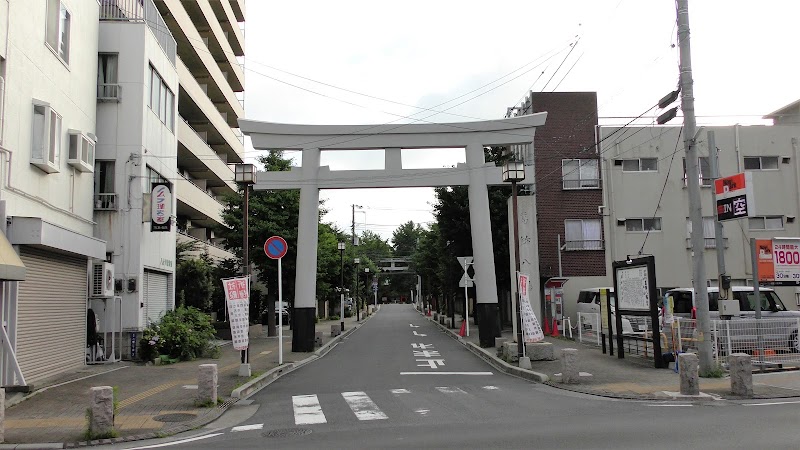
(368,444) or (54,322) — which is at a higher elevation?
(54,322)

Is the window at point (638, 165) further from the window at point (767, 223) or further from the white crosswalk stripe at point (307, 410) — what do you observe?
the white crosswalk stripe at point (307, 410)

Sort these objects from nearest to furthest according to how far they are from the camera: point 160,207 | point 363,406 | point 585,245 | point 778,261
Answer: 1. point 363,406
2. point 778,261
3. point 160,207
4. point 585,245

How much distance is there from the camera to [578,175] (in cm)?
3022

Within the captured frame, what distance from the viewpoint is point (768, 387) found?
12.5m

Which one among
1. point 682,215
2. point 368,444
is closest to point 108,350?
point 368,444

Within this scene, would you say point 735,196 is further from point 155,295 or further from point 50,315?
point 155,295

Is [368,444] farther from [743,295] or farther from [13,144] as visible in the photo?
[743,295]

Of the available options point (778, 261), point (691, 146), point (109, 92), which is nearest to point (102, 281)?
point (109, 92)

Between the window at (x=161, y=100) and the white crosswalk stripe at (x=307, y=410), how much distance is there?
1283 centimetres

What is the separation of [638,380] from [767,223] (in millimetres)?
20990

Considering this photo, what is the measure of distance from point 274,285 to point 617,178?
57.9 feet

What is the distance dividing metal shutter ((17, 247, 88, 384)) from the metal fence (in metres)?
15.4

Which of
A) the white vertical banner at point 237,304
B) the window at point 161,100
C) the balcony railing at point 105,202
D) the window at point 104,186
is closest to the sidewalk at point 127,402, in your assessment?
the white vertical banner at point 237,304

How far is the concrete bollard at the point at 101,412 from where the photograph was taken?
9.02m
